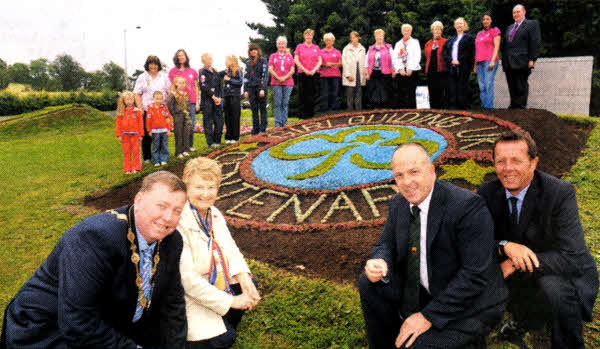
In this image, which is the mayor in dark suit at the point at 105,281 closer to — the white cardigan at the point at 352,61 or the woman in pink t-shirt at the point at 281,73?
the woman in pink t-shirt at the point at 281,73

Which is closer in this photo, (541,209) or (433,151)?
(541,209)

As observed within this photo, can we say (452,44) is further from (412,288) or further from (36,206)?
(36,206)

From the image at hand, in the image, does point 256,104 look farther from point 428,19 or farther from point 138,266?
point 428,19

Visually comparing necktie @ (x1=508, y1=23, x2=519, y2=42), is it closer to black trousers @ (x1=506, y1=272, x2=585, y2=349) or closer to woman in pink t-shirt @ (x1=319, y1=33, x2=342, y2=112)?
woman in pink t-shirt @ (x1=319, y1=33, x2=342, y2=112)

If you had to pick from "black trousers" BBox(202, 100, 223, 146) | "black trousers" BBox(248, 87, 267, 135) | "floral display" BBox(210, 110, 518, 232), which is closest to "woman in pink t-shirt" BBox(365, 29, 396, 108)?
"floral display" BBox(210, 110, 518, 232)

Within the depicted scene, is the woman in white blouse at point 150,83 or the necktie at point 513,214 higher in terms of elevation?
the woman in white blouse at point 150,83

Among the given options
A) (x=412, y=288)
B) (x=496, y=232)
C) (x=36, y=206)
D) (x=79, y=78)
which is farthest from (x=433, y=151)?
(x=79, y=78)

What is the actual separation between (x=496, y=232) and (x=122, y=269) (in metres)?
2.69

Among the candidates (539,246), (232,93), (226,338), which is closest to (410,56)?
(232,93)

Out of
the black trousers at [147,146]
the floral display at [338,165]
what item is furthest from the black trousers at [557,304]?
the black trousers at [147,146]

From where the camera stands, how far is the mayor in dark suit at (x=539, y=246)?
9.73 feet

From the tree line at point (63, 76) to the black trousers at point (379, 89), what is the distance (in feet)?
151

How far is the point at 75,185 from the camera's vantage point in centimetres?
934

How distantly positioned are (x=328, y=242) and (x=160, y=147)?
597 cm
